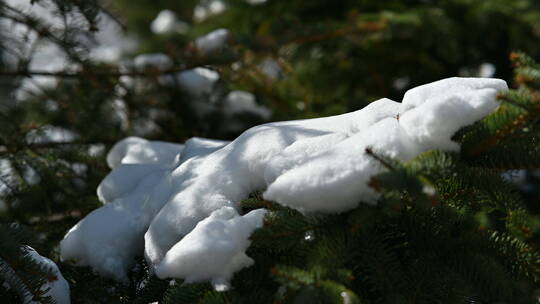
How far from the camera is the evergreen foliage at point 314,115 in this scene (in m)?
0.93

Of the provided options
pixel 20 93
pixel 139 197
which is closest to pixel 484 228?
pixel 139 197

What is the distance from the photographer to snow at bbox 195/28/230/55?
224 cm

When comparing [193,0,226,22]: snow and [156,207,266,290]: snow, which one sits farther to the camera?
[193,0,226,22]: snow

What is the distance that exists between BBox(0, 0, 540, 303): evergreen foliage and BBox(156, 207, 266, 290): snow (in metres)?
0.03

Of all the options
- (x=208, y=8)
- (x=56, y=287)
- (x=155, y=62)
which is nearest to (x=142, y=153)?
(x=56, y=287)

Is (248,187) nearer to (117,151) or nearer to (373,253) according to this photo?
(373,253)

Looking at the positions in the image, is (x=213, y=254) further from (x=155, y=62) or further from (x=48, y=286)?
(x=155, y=62)

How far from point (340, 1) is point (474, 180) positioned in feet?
9.15

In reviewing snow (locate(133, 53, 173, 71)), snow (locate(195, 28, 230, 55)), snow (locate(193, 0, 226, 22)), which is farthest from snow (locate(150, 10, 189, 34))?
snow (locate(195, 28, 230, 55))

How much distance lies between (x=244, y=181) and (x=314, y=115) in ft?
5.09

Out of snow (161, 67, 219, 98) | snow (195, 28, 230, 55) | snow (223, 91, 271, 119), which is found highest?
snow (195, 28, 230, 55)

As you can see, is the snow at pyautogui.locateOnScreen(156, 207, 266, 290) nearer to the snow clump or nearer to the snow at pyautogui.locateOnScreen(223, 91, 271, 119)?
the snow clump

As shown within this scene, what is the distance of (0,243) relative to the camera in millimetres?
1044

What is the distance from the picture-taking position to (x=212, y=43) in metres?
2.35
